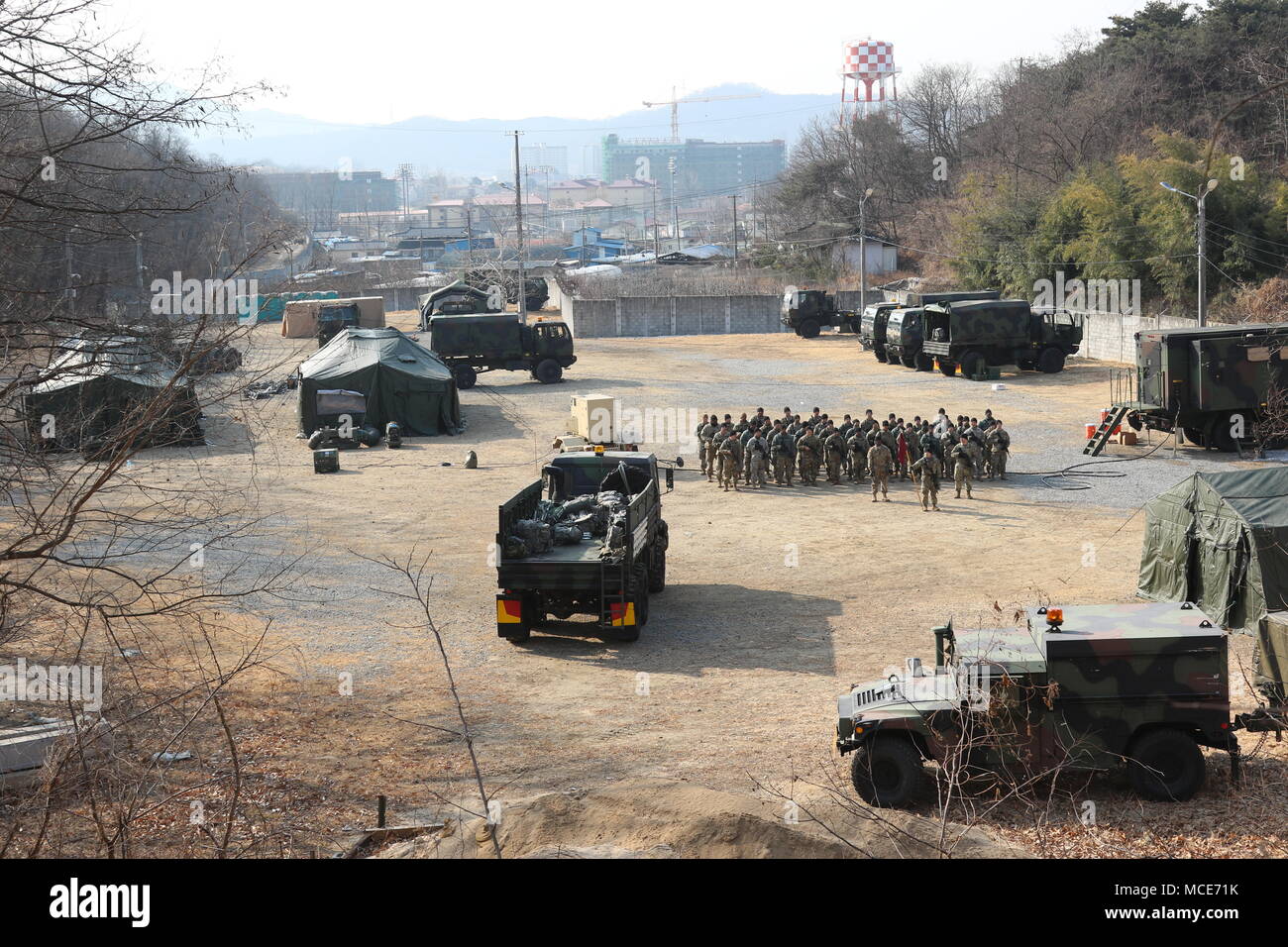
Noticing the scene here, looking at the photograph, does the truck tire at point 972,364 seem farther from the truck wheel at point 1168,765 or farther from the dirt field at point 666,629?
the truck wheel at point 1168,765

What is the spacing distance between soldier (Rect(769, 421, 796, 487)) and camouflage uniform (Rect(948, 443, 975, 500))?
3220 millimetres

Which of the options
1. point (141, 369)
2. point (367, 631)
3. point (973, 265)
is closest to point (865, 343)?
point (973, 265)

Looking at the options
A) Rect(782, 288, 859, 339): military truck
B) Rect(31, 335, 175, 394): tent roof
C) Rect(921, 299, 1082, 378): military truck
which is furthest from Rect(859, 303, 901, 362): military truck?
Rect(31, 335, 175, 394): tent roof

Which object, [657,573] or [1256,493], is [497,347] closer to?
[657,573]

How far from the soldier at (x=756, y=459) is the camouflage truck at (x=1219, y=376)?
858 cm

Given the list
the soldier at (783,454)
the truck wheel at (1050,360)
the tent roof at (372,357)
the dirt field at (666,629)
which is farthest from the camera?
the truck wheel at (1050,360)

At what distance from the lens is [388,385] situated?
32.0 m

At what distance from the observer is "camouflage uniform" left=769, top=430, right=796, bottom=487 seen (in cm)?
2461

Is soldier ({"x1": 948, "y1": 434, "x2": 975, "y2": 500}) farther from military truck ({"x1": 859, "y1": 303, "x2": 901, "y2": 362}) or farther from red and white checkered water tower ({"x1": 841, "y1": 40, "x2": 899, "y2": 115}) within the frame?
red and white checkered water tower ({"x1": 841, "y1": 40, "x2": 899, "y2": 115})

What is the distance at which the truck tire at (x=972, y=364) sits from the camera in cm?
3850

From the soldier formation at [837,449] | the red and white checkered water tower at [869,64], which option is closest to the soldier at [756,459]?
the soldier formation at [837,449]
